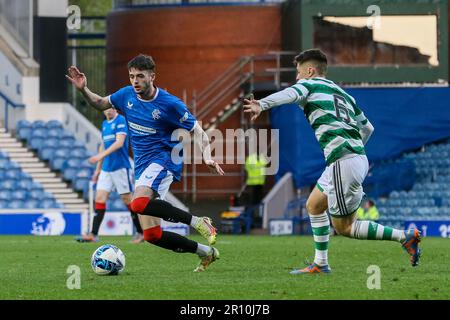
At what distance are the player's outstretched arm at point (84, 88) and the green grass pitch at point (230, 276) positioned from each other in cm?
172

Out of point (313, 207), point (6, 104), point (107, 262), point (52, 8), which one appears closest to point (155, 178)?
point (107, 262)

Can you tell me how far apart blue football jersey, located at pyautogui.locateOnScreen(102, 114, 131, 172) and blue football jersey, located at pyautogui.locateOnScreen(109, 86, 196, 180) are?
22.8 ft

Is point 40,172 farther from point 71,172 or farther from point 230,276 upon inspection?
point 230,276

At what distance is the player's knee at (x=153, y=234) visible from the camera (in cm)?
1212

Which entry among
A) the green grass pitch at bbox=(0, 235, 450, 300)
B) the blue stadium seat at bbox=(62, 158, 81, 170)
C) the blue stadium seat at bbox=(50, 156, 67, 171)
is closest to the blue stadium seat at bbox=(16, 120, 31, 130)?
the blue stadium seat at bbox=(50, 156, 67, 171)

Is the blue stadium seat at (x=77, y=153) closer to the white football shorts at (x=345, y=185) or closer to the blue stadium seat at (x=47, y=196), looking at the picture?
the blue stadium seat at (x=47, y=196)

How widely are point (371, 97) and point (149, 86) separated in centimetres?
1835

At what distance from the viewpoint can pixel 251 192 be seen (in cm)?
3253

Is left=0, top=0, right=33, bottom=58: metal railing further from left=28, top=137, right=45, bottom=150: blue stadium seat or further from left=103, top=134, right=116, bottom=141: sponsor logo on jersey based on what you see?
left=103, top=134, right=116, bottom=141: sponsor logo on jersey

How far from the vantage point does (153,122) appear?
12312 mm

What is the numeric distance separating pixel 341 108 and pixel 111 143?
27.7 feet

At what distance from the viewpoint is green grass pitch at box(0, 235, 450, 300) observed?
9945mm

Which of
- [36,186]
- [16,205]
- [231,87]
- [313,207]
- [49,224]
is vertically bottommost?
[49,224]
